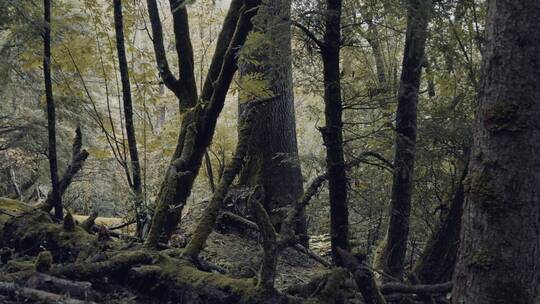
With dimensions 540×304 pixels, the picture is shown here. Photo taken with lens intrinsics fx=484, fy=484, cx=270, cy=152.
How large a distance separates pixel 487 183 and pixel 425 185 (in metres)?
3.66

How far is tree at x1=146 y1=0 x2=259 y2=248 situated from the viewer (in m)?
6.16

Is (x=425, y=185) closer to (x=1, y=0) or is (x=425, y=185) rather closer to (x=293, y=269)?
(x=293, y=269)

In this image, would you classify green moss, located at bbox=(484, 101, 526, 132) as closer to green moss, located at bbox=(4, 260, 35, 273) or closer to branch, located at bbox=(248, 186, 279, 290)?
branch, located at bbox=(248, 186, 279, 290)

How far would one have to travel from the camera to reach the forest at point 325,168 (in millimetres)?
2875

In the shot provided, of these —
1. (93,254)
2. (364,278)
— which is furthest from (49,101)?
(364,278)

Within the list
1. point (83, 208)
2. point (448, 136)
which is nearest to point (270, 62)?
point (448, 136)

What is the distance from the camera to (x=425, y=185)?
647 cm

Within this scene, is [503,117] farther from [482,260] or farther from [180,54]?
[180,54]

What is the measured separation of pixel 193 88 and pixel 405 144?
3.78m

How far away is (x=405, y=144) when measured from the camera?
4781mm

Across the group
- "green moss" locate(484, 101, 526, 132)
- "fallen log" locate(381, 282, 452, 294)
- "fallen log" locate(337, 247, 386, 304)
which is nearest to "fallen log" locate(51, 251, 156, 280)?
"fallen log" locate(337, 247, 386, 304)

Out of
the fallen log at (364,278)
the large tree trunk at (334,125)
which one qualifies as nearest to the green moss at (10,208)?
→ the large tree trunk at (334,125)

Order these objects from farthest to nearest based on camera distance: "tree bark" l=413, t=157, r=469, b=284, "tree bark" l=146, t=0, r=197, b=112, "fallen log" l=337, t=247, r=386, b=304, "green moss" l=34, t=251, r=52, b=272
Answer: "tree bark" l=146, t=0, r=197, b=112, "tree bark" l=413, t=157, r=469, b=284, "green moss" l=34, t=251, r=52, b=272, "fallen log" l=337, t=247, r=386, b=304

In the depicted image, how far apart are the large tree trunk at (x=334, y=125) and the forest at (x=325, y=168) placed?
13 millimetres
